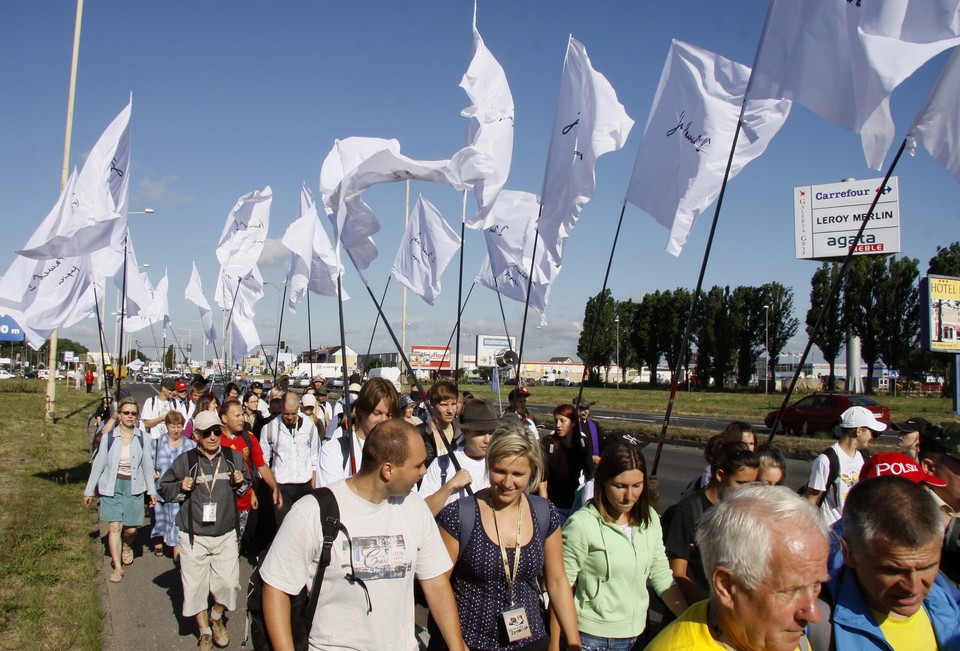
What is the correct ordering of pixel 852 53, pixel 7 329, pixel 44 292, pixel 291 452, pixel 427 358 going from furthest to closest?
pixel 427 358, pixel 7 329, pixel 44 292, pixel 291 452, pixel 852 53

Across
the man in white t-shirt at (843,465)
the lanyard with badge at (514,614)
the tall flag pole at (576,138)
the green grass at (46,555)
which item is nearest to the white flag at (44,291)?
the green grass at (46,555)

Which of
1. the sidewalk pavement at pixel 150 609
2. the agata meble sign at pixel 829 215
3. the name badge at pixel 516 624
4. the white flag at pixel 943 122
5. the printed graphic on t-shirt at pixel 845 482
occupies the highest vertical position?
the agata meble sign at pixel 829 215

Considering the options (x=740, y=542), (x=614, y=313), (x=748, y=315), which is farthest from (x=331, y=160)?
(x=614, y=313)

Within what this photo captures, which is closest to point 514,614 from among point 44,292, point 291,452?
point 291,452

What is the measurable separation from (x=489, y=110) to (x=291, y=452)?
4027mm

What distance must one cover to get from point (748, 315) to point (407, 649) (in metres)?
70.4

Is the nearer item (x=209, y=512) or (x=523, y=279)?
(x=209, y=512)

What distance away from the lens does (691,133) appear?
18.9 ft

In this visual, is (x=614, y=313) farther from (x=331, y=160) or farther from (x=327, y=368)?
(x=331, y=160)

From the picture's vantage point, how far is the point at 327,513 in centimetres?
283

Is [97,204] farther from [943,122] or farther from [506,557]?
[943,122]

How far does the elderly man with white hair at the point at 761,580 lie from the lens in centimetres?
187
